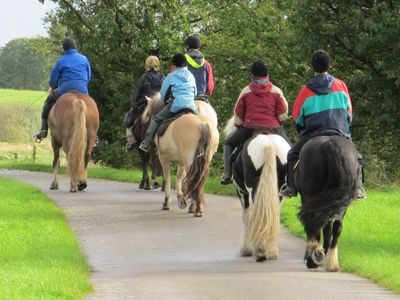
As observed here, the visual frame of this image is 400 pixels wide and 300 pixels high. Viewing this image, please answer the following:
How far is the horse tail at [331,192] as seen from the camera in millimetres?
13031

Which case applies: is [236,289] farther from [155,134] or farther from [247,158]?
[155,134]

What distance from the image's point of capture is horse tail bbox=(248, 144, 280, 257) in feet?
46.4

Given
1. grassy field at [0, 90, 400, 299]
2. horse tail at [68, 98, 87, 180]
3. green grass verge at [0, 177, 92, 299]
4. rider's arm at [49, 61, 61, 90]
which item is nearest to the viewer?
green grass verge at [0, 177, 92, 299]

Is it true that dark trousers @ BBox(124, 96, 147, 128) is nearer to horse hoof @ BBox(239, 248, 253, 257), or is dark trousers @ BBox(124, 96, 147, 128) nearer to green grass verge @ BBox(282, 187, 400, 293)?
green grass verge @ BBox(282, 187, 400, 293)

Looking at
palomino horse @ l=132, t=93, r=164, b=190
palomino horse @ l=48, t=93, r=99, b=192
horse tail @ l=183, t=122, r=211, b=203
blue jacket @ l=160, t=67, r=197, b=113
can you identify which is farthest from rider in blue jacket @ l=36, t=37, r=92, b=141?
horse tail @ l=183, t=122, r=211, b=203

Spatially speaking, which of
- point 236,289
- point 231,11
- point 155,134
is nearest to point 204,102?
point 155,134

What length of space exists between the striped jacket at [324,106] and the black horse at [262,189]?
72 centimetres

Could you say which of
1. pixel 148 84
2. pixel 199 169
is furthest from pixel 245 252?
pixel 148 84

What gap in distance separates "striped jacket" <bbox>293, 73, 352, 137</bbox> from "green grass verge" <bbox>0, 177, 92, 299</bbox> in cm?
325

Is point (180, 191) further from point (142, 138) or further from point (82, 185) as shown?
point (142, 138)

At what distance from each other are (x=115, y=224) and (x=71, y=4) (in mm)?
20083

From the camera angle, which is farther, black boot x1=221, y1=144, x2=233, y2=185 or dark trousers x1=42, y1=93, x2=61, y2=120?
dark trousers x1=42, y1=93, x2=61, y2=120

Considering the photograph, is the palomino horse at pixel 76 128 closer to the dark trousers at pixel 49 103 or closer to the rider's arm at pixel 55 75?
the dark trousers at pixel 49 103

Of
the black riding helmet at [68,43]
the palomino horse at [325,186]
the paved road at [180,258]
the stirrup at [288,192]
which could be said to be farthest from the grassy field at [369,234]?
the black riding helmet at [68,43]
